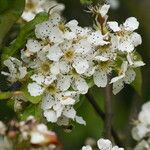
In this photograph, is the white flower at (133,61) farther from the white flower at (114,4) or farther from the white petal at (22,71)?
the white flower at (114,4)

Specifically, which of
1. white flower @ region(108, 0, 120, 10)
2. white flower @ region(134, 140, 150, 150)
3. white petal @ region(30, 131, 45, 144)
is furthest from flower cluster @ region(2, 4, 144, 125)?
white flower @ region(108, 0, 120, 10)

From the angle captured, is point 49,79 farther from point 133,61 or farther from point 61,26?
point 133,61

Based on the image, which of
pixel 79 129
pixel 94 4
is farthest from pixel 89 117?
pixel 94 4

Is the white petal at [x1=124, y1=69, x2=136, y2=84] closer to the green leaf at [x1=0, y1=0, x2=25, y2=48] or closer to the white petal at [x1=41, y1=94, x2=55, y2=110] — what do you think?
the white petal at [x1=41, y1=94, x2=55, y2=110]

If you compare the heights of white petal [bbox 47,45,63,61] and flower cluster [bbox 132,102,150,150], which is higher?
white petal [bbox 47,45,63,61]

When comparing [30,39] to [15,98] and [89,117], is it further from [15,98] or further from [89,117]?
[89,117]

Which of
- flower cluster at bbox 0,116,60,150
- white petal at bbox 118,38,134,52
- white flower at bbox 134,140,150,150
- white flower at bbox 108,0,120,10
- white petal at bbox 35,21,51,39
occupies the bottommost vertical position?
white flower at bbox 108,0,120,10
